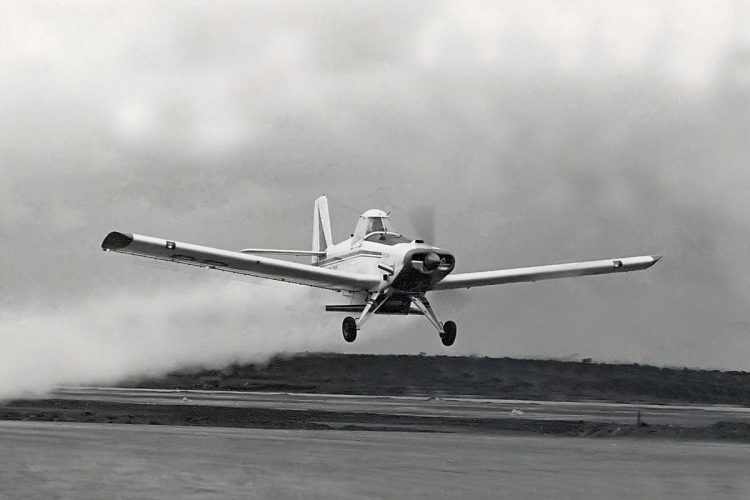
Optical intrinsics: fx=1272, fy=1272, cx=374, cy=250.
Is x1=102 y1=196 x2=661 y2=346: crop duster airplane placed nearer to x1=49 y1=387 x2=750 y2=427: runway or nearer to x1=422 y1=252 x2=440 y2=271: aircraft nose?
x1=422 y1=252 x2=440 y2=271: aircraft nose

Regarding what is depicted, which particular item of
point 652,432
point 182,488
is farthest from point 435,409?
point 182,488

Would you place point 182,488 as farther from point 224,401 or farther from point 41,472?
point 224,401

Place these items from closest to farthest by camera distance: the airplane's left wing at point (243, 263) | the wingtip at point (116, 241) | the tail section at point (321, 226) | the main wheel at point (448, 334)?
the wingtip at point (116, 241), the airplane's left wing at point (243, 263), the main wheel at point (448, 334), the tail section at point (321, 226)

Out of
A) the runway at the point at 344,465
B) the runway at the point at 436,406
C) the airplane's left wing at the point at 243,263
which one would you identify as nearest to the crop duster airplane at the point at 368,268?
the airplane's left wing at the point at 243,263

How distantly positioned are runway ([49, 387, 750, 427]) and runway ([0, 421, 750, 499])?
12513 mm

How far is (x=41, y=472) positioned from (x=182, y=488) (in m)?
3.94

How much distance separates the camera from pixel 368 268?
5700cm

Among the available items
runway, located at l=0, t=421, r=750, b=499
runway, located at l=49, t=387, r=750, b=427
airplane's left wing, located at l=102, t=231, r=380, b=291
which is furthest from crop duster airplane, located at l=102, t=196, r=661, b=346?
runway, located at l=0, t=421, r=750, b=499

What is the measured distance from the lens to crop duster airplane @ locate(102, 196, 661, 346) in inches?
2103

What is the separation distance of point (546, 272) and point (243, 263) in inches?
604

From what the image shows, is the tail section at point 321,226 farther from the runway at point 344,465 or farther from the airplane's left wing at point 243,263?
the runway at point 344,465

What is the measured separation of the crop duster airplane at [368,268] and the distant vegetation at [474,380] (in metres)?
17.8

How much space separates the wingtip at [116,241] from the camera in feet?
172

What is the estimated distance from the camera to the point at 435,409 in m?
59.6
